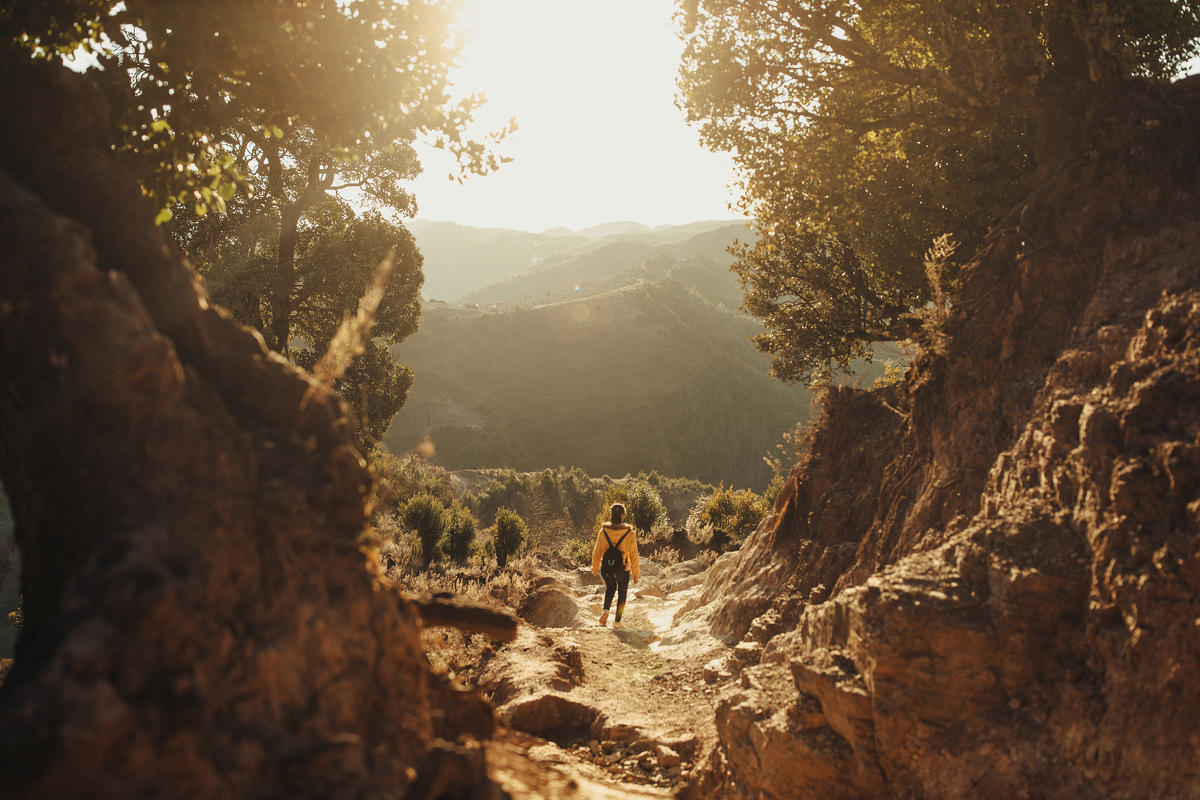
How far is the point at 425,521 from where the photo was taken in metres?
19.1

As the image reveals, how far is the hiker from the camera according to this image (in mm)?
9828

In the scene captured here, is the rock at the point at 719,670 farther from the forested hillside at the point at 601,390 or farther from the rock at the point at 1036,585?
the forested hillside at the point at 601,390

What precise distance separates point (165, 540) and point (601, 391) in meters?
74.7

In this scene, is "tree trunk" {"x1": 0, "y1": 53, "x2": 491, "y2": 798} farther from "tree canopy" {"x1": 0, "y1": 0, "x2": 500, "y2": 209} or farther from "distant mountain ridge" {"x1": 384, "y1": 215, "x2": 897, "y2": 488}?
"distant mountain ridge" {"x1": 384, "y1": 215, "x2": 897, "y2": 488}

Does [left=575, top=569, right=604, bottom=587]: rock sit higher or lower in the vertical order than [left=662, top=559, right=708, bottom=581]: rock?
higher

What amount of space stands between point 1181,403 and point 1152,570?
2.75 ft

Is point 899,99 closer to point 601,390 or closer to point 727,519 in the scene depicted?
point 727,519

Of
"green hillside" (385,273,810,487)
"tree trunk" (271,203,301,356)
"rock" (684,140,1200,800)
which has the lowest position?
"green hillside" (385,273,810,487)

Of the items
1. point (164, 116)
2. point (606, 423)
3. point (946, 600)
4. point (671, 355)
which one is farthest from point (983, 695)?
point (671, 355)

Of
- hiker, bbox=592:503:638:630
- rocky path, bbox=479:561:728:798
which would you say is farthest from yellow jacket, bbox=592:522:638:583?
rocky path, bbox=479:561:728:798

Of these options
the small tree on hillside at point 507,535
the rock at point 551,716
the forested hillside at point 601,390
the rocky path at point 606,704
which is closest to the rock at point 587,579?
the small tree on hillside at point 507,535

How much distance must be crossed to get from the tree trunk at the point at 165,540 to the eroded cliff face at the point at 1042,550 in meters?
2.00

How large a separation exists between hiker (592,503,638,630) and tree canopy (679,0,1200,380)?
457 centimetres

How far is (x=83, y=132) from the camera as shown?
331 centimetres
